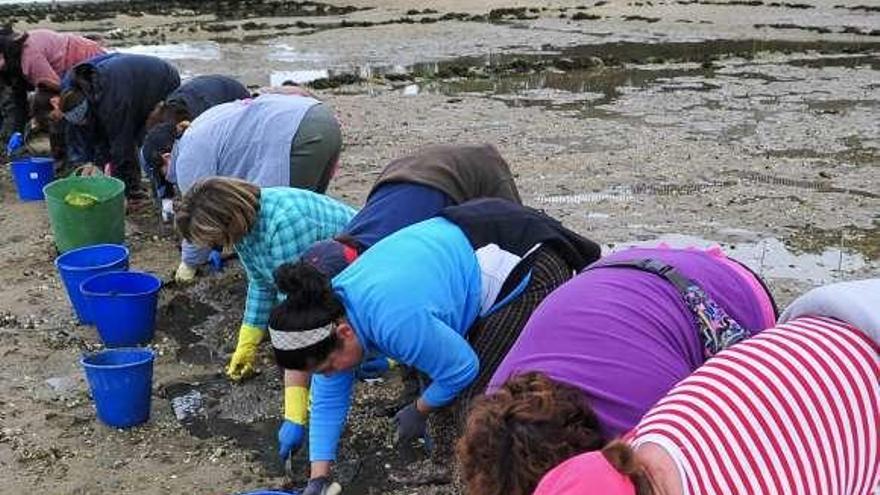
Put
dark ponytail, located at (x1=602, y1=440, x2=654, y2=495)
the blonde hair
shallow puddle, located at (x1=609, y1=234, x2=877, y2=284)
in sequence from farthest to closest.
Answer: shallow puddle, located at (x1=609, y1=234, x2=877, y2=284) < the blonde hair < dark ponytail, located at (x1=602, y1=440, x2=654, y2=495)

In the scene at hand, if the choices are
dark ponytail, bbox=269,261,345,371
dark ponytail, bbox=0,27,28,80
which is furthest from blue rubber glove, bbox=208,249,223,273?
dark ponytail, bbox=0,27,28,80

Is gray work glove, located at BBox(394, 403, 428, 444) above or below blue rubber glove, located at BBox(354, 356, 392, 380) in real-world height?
above

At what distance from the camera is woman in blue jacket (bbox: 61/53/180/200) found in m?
6.46

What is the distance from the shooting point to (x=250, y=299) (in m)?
4.05

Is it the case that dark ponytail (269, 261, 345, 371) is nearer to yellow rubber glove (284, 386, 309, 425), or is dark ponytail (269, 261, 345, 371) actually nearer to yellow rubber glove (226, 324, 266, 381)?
yellow rubber glove (284, 386, 309, 425)

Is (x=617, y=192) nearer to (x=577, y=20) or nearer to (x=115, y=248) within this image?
(x=115, y=248)

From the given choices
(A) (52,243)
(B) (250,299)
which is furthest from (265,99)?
(A) (52,243)

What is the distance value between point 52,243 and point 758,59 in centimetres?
1094

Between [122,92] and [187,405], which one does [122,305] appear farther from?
[122,92]

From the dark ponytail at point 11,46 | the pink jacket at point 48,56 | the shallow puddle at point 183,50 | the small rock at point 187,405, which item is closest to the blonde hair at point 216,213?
the small rock at point 187,405

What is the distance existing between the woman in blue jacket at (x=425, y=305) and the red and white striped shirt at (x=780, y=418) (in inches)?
43.4

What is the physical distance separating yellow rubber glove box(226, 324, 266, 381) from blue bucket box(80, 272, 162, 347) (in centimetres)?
57

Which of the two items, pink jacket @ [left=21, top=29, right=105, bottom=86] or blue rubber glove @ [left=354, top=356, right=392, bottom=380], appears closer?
blue rubber glove @ [left=354, top=356, right=392, bottom=380]

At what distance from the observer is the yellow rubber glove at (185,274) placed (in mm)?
5469
